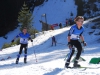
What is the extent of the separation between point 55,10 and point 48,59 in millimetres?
56473

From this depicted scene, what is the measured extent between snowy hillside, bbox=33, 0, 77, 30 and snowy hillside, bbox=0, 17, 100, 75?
38311mm

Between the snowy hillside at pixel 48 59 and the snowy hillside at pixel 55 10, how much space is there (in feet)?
126

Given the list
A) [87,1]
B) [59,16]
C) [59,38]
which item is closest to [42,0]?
[59,16]

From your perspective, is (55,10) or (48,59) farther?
(55,10)

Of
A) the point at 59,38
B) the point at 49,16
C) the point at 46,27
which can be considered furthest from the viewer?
the point at 49,16

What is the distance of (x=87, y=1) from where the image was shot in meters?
64.3

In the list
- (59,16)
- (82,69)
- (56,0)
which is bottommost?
(82,69)

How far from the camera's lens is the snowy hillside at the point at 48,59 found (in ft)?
29.1

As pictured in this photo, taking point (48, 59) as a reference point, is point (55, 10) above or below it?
above

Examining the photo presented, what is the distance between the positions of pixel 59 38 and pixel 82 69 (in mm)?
18838

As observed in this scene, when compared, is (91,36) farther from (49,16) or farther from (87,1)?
(49,16)

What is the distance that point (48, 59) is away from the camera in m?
14.9

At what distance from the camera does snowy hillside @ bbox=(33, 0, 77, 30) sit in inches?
2635

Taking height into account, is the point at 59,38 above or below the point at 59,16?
below
